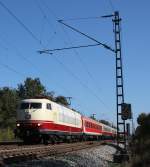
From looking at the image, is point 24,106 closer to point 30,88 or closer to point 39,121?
point 39,121

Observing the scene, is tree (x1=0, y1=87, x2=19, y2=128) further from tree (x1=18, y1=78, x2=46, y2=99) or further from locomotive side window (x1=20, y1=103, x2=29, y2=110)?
locomotive side window (x1=20, y1=103, x2=29, y2=110)

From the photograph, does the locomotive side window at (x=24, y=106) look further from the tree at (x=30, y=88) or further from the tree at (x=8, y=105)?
the tree at (x=30, y=88)

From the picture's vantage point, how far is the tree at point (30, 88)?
127m

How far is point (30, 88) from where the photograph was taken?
130125mm

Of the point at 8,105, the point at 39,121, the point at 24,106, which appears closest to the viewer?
the point at 39,121

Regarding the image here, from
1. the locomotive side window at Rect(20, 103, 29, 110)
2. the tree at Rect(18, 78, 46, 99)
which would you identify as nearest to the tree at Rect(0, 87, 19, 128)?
the tree at Rect(18, 78, 46, 99)

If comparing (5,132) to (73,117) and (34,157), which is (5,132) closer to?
(73,117)

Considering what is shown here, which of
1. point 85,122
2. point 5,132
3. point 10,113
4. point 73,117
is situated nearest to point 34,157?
point 73,117

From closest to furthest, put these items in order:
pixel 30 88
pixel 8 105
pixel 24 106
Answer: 1. pixel 24 106
2. pixel 8 105
3. pixel 30 88

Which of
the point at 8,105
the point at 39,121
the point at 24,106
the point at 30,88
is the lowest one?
the point at 39,121

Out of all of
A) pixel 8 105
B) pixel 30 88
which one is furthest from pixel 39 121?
pixel 30 88

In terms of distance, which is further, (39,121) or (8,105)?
(8,105)

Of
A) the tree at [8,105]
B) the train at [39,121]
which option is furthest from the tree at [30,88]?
the train at [39,121]

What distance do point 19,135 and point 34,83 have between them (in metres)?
96.4
